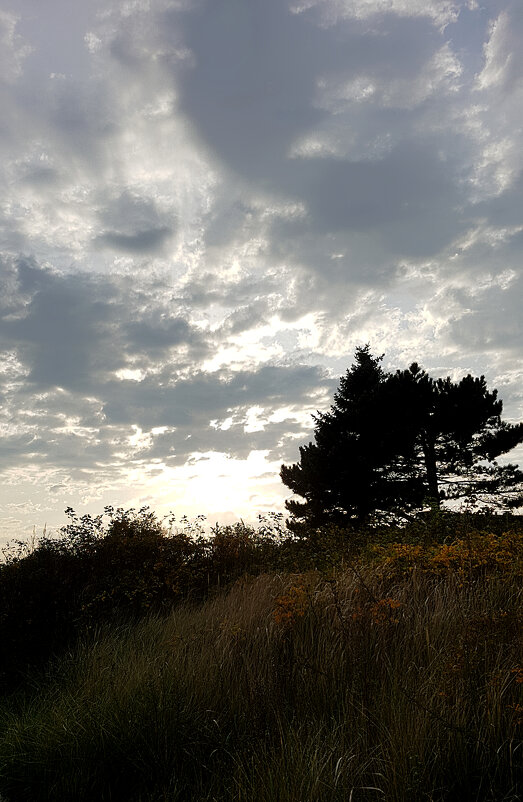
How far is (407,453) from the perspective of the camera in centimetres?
2172

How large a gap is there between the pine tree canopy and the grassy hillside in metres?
14.6

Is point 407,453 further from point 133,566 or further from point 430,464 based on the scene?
point 133,566

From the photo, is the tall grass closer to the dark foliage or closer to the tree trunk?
the dark foliage

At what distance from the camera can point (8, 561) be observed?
32.4ft

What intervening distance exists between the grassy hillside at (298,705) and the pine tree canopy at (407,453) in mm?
14573

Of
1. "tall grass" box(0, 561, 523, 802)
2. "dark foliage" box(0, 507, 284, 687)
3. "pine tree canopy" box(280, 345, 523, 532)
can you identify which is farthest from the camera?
"pine tree canopy" box(280, 345, 523, 532)

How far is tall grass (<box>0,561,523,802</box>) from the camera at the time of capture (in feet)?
11.4

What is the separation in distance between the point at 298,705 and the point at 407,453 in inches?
709

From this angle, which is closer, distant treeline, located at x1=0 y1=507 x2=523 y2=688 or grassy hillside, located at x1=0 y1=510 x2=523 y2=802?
grassy hillside, located at x1=0 y1=510 x2=523 y2=802

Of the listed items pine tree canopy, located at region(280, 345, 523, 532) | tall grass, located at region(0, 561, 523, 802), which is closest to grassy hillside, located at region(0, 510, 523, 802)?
tall grass, located at region(0, 561, 523, 802)

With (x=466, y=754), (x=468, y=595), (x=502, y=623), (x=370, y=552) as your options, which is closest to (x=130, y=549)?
(x=370, y=552)

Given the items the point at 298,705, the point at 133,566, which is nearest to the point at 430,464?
the point at 133,566

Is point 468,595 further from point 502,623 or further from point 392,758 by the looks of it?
point 392,758

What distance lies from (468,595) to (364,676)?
6.73 ft
